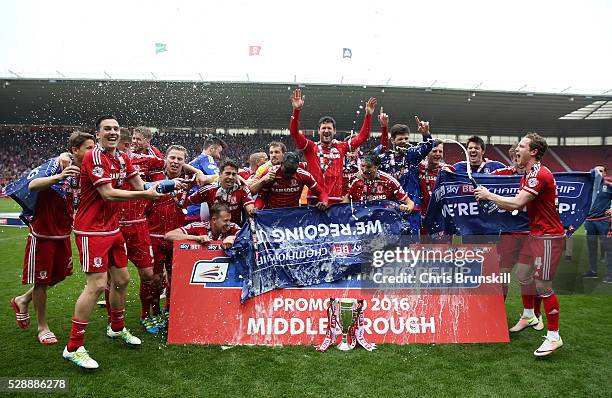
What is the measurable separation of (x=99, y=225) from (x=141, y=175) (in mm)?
1482

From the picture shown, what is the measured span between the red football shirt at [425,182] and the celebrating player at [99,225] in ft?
12.6

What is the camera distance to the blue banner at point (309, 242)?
463 cm

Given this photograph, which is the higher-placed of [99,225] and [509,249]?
[99,225]

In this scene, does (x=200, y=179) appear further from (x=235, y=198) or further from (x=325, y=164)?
(x=325, y=164)

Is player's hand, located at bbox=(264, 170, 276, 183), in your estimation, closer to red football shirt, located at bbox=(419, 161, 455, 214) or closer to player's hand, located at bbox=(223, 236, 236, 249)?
player's hand, located at bbox=(223, 236, 236, 249)

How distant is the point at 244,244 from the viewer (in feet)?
15.2

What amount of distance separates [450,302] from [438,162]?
2346 mm

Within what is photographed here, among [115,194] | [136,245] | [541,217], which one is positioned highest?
[115,194]

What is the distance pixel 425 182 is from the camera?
6.27 meters

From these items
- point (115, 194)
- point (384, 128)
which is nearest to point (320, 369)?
point (115, 194)

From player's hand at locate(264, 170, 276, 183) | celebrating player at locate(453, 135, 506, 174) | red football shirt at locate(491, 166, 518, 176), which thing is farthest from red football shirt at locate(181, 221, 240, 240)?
red football shirt at locate(491, 166, 518, 176)

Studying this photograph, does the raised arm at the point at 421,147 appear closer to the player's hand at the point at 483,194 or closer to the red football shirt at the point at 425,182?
the red football shirt at the point at 425,182

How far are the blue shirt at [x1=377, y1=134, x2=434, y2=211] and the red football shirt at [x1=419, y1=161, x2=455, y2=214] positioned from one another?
142 mm

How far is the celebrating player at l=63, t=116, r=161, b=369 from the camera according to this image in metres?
3.93
